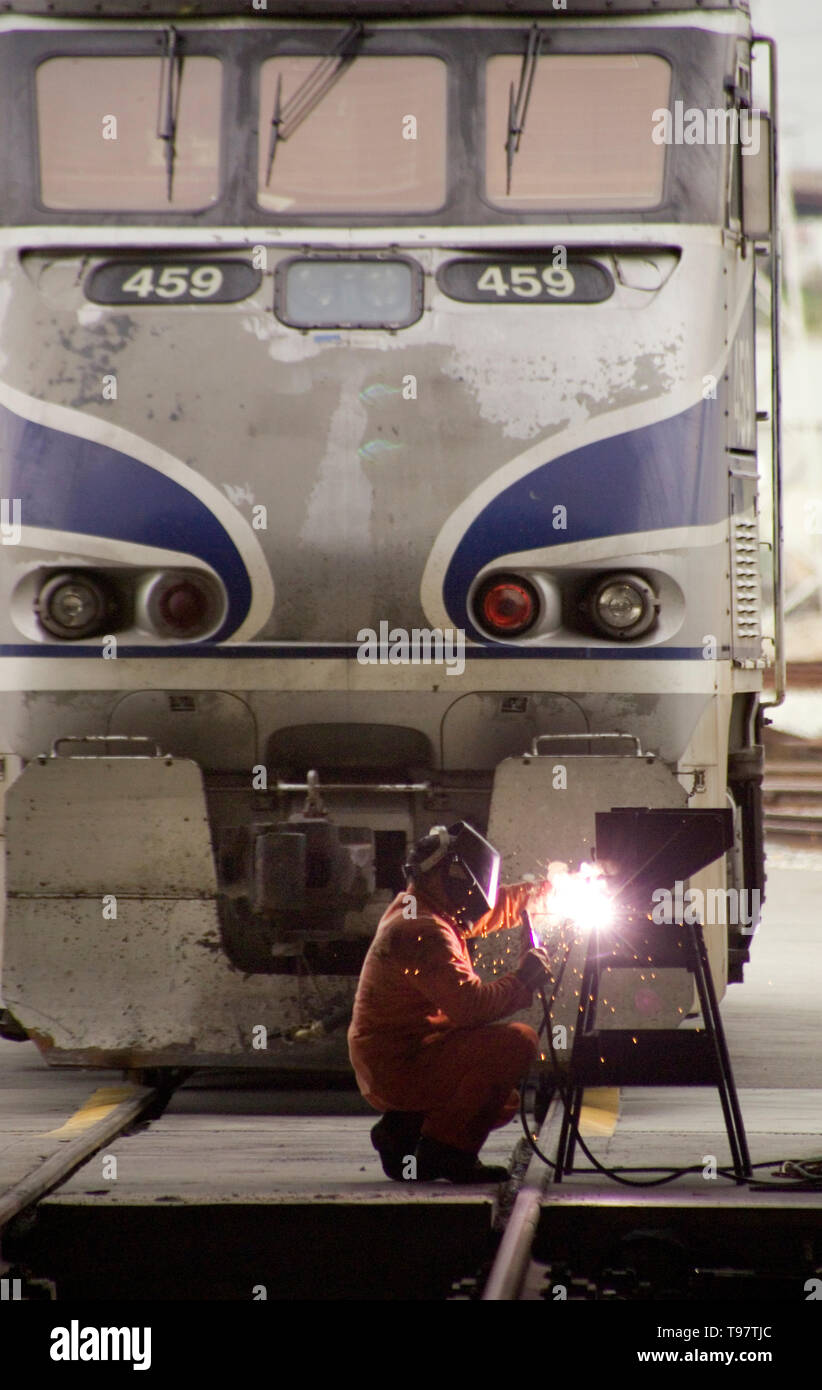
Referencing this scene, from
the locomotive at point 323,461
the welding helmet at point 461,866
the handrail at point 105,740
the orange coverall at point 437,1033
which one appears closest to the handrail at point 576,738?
the locomotive at point 323,461

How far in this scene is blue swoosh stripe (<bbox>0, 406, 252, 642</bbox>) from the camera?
7027mm

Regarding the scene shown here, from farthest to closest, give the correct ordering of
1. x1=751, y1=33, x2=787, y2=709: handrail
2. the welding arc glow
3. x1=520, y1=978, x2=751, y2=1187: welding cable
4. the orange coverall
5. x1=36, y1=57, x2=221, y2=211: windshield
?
x1=751, y1=33, x2=787, y2=709: handrail < x1=36, y1=57, x2=221, y2=211: windshield < the welding arc glow < the orange coverall < x1=520, y1=978, x2=751, y2=1187: welding cable

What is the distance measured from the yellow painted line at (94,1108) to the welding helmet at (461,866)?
1.59 meters

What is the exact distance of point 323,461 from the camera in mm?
7074

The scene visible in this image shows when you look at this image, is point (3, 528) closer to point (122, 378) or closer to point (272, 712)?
point (122, 378)

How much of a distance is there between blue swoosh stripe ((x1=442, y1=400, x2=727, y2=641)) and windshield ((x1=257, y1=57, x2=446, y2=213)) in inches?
41.5

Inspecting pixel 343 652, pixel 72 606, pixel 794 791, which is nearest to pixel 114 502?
pixel 72 606

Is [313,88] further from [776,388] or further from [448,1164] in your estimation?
[448,1164]

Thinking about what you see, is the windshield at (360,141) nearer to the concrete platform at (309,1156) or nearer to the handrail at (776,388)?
the handrail at (776,388)

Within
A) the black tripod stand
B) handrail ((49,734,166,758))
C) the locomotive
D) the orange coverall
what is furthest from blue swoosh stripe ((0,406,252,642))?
the black tripod stand

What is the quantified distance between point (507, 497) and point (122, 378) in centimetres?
142

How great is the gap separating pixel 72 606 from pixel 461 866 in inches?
71.6

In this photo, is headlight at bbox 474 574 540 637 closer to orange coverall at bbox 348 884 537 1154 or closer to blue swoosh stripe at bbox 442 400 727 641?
blue swoosh stripe at bbox 442 400 727 641

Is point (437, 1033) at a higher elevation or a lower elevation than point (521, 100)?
lower
